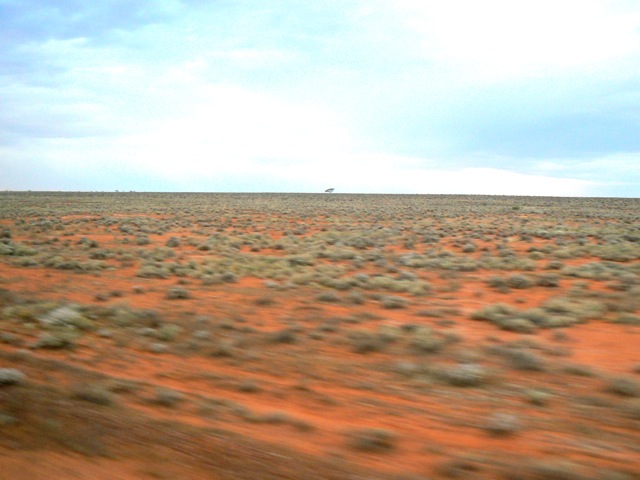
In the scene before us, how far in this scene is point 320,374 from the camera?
712 centimetres

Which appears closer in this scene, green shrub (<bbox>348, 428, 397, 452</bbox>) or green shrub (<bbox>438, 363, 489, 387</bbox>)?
green shrub (<bbox>348, 428, 397, 452</bbox>)

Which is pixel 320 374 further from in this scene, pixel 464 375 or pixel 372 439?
pixel 372 439

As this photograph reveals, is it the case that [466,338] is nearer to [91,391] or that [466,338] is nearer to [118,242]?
[91,391]

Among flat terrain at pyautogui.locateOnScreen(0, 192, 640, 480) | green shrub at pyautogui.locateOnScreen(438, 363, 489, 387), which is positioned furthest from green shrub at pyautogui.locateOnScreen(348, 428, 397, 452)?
green shrub at pyautogui.locateOnScreen(438, 363, 489, 387)

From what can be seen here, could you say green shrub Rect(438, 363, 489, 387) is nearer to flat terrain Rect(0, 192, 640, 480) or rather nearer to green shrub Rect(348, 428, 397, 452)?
flat terrain Rect(0, 192, 640, 480)

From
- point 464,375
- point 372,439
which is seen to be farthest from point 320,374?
point 372,439

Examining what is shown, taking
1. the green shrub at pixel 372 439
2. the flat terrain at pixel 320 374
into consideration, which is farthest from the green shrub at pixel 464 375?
the green shrub at pixel 372 439

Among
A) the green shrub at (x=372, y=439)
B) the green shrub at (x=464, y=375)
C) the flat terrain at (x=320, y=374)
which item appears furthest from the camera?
the green shrub at (x=464, y=375)

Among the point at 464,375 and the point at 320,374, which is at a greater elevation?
the point at 464,375

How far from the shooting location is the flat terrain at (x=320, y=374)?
4.56m

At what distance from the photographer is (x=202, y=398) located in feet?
19.9

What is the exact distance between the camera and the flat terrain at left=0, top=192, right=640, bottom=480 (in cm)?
456

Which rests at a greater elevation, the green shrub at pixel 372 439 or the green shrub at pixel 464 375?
the green shrub at pixel 464 375

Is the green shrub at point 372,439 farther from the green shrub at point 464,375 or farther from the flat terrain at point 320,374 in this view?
the green shrub at point 464,375
